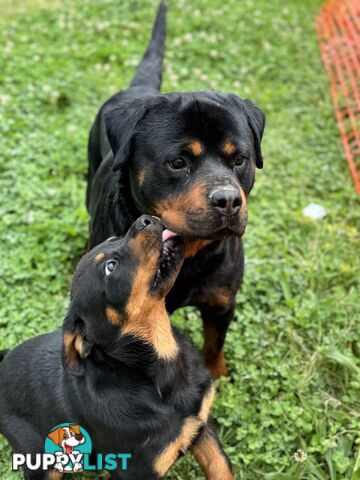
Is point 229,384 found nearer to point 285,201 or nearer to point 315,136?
point 285,201

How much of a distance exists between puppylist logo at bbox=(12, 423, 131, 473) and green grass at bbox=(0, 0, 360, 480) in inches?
14.9

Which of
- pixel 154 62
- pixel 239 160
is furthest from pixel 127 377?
pixel 154 62

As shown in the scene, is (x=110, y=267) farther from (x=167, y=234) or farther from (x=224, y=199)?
(x=224, y=199)

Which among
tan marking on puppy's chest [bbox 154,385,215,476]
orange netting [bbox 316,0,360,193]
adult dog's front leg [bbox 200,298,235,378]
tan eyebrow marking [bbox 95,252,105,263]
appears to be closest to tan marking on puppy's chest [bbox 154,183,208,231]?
tan eyebrow marking [bbox 95,252,105,263]

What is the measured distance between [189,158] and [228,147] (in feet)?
0.69

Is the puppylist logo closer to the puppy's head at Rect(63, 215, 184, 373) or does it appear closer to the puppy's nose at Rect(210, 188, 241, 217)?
the puppy's head at Rect(63, 215, 184, 373)

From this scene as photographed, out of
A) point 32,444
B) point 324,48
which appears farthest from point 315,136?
point 32,444

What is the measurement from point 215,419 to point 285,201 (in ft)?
7.95

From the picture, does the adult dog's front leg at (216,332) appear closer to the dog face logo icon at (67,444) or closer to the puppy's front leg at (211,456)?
the puppy's front leg at (211,456)

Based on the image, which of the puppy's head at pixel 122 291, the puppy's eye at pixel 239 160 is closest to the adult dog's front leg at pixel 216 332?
the puppy's head at pixel 122 291

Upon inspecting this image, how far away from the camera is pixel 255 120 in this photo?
3338mm

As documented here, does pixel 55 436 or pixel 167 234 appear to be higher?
pixel 167 234

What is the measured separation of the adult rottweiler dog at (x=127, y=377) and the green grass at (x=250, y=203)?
0.53m

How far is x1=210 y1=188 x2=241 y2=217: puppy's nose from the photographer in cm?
280
